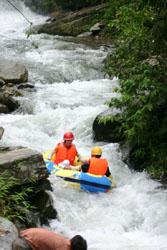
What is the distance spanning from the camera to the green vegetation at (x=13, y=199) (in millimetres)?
6305

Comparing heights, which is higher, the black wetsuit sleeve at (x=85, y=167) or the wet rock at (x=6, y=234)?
the wet rock at (x=6, y=234)

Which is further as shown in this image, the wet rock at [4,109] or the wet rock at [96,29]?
the wet rock at [96,29]

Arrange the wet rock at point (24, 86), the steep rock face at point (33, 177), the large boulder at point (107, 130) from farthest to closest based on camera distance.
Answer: the wet rock at point (24, 86) < the large boulder at point (107, 130) < the steep rock face at point (33, 177)

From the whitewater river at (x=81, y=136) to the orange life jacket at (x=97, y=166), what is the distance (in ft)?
1.36

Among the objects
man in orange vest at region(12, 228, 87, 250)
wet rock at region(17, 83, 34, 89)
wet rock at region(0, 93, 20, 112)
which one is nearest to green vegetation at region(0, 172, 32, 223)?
man in orange vest at region(12, 228, 87, 250)

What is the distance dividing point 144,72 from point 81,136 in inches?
157

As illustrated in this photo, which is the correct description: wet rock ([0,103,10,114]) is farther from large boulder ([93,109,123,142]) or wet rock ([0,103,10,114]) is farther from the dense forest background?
the dense forest background

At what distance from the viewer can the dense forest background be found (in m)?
7.57

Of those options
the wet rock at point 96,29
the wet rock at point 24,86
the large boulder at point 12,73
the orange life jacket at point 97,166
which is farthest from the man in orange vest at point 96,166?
the wet rock at point 96,29

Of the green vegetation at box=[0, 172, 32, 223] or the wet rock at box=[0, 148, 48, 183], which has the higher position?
the wet rock at box=[0, 148, 48, 183]

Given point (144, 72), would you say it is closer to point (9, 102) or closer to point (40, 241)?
point (40, 241)

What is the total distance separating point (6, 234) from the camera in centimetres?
524

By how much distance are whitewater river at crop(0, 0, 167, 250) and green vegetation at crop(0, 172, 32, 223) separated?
813mm

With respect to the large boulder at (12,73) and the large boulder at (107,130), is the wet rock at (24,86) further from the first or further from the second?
the large boulder at (107,130)
